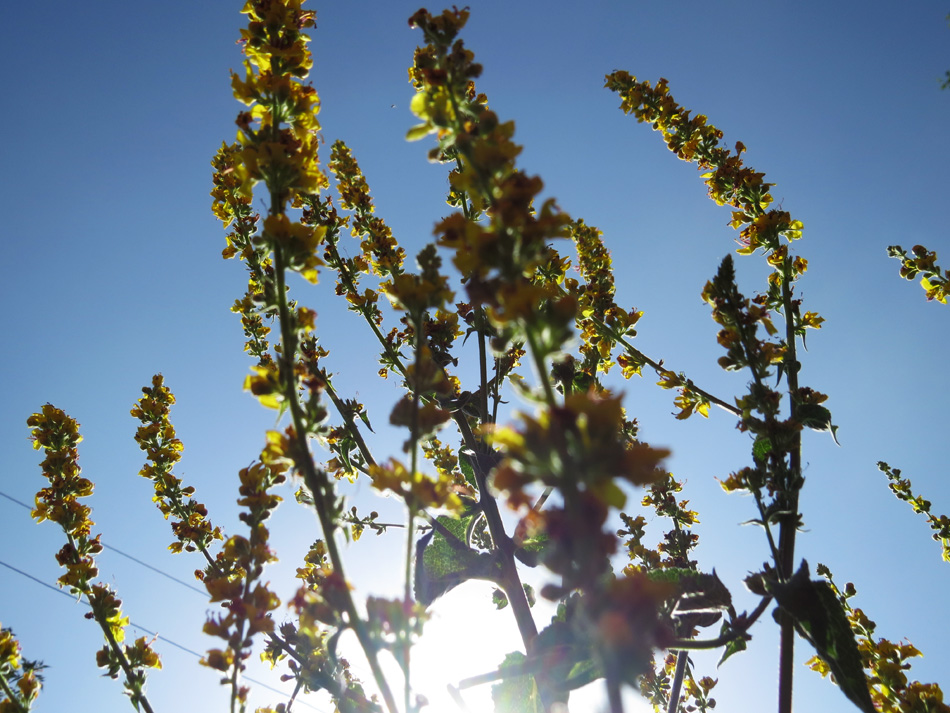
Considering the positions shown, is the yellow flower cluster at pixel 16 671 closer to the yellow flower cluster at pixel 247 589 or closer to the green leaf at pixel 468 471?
the yellow flower cluster at pixel 247 589

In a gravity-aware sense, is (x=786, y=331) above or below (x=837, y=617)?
above

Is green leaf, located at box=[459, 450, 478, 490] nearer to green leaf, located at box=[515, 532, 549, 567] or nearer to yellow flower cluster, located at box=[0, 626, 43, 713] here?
green leaf, located at box=[515, 532, 549, 567]

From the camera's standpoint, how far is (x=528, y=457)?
878 millimetres

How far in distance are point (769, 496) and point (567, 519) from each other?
1166 millimetres

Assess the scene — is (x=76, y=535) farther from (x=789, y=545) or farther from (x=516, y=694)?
(x=789, y=545)

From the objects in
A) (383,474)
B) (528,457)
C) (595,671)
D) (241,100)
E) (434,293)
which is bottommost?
(595,671)

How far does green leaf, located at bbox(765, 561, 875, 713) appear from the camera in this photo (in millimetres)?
1369

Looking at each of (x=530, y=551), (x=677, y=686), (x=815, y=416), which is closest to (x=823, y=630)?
(x=677, y=686)

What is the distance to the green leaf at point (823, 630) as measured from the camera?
1369 mm

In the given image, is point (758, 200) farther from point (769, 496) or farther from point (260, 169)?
point (260, 169)

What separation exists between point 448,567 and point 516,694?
17.9 inches

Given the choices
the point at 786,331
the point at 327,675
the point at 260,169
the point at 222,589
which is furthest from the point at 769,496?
the point at 260,169

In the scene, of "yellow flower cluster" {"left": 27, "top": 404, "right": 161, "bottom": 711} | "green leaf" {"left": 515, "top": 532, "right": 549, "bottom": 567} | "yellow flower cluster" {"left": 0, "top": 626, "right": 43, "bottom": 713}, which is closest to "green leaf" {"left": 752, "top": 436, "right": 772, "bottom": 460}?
"green leaf" {"left": 515, "top": 532, "right": 549, "bottom": 567}

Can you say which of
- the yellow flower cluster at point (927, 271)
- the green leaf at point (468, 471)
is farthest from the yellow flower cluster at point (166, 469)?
the yellow flower cluster at point (927, 271)
